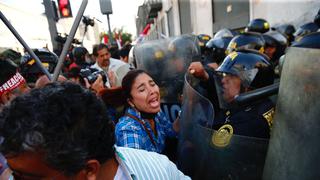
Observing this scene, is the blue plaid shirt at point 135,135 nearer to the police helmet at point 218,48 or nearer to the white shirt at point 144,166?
the white shirt at point 144,166

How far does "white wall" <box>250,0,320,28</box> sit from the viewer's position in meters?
6.11

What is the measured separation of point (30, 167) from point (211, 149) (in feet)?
2.76

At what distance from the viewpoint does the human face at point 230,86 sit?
1.86 meters

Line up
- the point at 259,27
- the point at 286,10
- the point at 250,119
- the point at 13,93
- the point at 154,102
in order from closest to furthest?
1. the point at 250,119
2. the point at 13,93
3. the point at 154,102
4. the point at 259,27
5. the point at 286,10

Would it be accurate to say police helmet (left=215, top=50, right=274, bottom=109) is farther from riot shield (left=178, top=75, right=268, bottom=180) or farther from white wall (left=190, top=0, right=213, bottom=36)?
white wall (left=190, top=0, right=213, bottom=36)

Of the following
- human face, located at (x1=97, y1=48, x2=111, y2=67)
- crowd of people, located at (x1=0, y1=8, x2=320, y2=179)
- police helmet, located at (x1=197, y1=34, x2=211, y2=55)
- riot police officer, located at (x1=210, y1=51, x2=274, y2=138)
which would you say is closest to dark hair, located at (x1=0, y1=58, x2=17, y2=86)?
crowd of people, located at (x1=0, y1=8, x2=320, y2=179)

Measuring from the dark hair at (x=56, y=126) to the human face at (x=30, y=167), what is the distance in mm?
14

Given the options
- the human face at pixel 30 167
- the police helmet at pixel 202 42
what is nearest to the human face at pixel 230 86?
the human face at pixel 30 167

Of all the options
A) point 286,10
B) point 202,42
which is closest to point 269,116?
point 202,42

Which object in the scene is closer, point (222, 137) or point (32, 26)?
point (222, 137)

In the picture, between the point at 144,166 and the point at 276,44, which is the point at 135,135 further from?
the point at 276,44

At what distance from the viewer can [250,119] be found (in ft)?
5.14

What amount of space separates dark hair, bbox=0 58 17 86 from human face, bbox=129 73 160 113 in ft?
2.72

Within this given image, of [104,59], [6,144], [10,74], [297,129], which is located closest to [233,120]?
[297,129]
